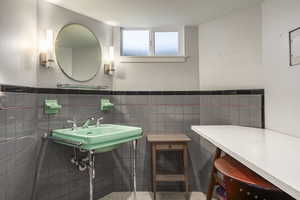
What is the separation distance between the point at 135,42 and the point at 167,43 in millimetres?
413

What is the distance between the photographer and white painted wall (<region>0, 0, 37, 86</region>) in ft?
4.61

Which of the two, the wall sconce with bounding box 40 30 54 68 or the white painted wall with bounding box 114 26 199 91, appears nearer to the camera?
the wall sconce with bounding box 40 30 54 68

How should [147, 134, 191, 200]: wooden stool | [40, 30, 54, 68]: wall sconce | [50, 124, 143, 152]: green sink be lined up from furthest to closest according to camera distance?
[147, 134, 191, 200]: wooden stool
[40, 30, 54, 68]: wall sconce
[50, 124, 143, 152]: green sink

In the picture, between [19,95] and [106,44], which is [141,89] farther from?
[19,95]

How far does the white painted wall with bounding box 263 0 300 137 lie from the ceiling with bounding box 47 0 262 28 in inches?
11.3

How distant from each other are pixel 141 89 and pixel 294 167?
178 cm

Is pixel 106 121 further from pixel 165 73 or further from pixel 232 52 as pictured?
pixel 232 52

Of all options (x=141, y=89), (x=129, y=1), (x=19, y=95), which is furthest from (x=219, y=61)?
(x=19, y=95)

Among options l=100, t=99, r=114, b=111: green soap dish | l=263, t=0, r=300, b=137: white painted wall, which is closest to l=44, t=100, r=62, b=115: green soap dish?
l=100, t=99, r=114, b=111: green soap dish

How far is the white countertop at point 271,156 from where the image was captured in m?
0.73

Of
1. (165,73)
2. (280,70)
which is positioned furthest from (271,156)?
(165,73)

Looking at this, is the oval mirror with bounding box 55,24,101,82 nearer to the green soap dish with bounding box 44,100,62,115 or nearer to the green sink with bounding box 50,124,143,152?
the green soap dish with bounding box 44,100,62,115

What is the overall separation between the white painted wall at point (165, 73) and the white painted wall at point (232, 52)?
9 centimetres

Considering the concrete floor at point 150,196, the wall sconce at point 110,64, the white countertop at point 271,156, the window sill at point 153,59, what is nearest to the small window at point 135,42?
the window sill at point 153,59
